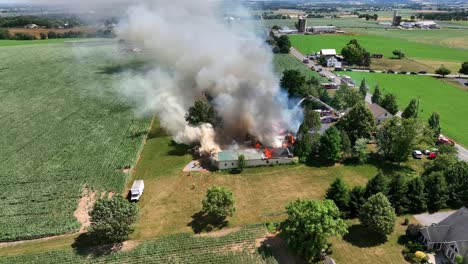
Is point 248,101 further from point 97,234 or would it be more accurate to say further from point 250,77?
point 97,234

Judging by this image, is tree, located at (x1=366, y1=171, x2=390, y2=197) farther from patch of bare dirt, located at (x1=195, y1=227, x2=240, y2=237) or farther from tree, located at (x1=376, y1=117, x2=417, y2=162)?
patch of bare dirt, located at (x1=195, y1=227, x2=240, y2=237)

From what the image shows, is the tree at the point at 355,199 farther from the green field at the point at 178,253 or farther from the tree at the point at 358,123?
the tree at the point at 358,123

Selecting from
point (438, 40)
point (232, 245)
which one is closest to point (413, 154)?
point (232, 245)

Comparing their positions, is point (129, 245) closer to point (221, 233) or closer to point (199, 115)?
point (221, 233)

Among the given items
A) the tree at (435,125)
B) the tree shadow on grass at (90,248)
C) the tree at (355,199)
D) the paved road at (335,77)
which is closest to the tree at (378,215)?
the tree at (355,199)

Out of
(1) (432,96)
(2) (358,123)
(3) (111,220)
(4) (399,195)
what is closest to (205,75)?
(2) (358,123)

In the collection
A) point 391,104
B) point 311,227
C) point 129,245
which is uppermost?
point 391,104

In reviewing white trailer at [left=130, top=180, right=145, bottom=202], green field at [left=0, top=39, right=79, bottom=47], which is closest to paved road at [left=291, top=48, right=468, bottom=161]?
white trailer at [left=130, top=180, right=145, bottom=202]
